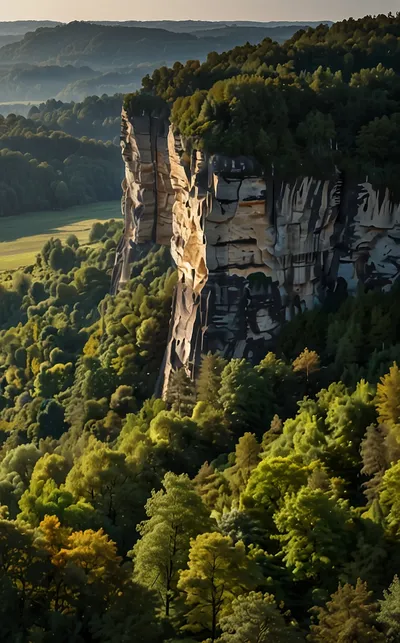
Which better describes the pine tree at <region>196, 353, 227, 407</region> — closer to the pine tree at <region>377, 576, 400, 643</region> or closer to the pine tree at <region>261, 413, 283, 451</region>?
the pine tree at <region>261, 413, 283, 451</region>

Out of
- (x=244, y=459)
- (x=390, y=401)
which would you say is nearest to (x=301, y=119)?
(x=390, y=401)

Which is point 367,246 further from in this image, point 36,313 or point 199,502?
point 36,313

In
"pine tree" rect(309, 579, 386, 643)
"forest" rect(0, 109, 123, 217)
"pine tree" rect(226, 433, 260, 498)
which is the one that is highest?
"pine tree" rect(309, 579, 386, 643)

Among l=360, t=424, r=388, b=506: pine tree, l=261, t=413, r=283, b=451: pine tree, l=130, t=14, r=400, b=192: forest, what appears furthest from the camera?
l=130, t=14, r=400, b=192: forest

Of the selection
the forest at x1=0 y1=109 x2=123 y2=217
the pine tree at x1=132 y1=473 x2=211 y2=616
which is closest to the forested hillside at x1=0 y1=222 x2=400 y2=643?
the pine tree at x1=132 y1=473 x2=211 y2=616

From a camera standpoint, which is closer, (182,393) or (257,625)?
(257,625)

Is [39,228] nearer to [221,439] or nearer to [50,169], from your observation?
[50,169]
